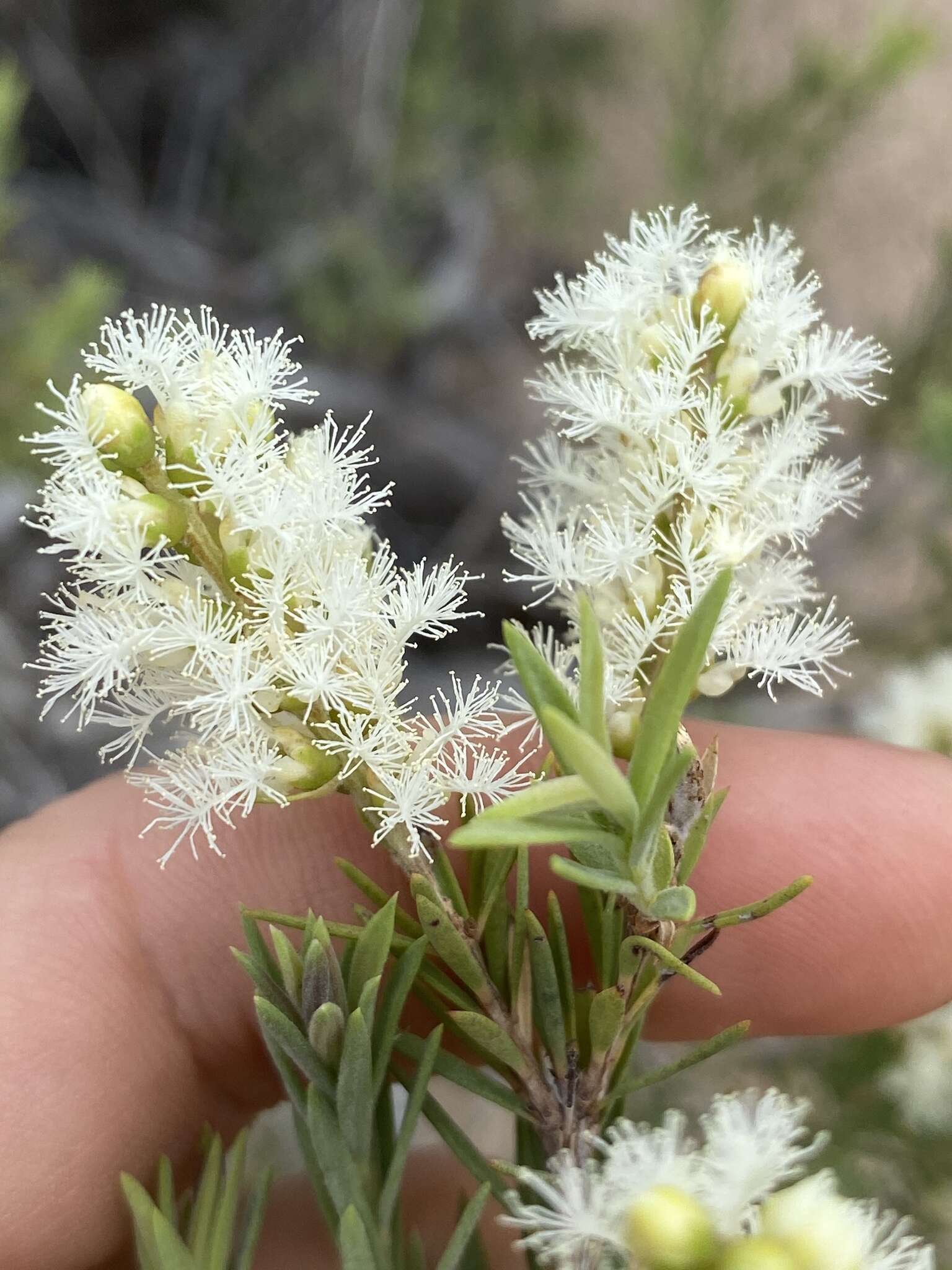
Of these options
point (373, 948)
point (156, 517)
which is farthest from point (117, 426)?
point (373, 948)

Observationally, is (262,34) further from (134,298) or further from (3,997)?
(3,997)

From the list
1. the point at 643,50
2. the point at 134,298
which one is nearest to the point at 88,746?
the point at 134,298

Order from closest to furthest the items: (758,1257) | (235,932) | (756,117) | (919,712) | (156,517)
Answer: (758,1257), (156,517), (235,932), (919,712), (756,117)

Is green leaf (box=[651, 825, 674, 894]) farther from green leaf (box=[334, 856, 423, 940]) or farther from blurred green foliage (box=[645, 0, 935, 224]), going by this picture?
blurred green foliage (box=[645, 0, 935, 224])

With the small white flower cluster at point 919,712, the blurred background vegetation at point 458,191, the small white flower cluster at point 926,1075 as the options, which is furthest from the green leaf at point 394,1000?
the blurred background vegetation at point 458,191

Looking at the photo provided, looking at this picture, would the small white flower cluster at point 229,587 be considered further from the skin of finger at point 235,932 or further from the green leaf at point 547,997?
the skin of finger at point 235,932

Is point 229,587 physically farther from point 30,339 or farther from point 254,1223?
point 30,339

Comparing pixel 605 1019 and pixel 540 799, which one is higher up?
pixel 540 799
